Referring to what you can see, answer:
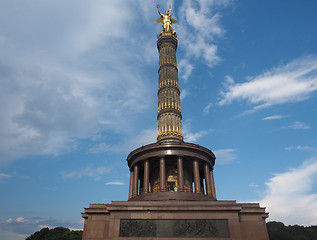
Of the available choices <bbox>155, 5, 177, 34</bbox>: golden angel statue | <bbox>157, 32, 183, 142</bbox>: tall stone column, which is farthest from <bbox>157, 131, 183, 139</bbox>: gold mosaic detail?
<bbox>155, 5, 177, 34</bbox>: golden angel statue

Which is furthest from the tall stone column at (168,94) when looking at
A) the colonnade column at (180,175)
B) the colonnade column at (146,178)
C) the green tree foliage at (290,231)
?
the green tree foliage at (290,231)

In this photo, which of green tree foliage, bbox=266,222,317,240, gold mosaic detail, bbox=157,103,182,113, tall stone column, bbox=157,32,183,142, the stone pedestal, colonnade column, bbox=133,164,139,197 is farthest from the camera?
green tree foliage, bbox=266,222,317,240

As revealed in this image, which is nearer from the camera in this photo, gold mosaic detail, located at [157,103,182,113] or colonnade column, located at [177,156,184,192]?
colonnade column, located at [177,156,184,192]

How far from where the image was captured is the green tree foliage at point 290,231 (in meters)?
37.3

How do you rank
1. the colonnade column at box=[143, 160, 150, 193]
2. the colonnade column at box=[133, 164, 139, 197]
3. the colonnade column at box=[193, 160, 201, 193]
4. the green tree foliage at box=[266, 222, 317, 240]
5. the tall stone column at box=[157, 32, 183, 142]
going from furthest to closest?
the green tree foliage at box=[266, 222, 317, 240] < the tall stone column at box=[157, 32, 183, 142] < the colonnade column at box=[133, 164, 139, 197] < the colonnade column at box=[143, 160, 150, 193] < the colonnade column at box=[193, 160, 201, 193]

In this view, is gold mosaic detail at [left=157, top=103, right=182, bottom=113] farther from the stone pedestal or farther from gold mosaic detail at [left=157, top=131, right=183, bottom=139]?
the stone pedestal

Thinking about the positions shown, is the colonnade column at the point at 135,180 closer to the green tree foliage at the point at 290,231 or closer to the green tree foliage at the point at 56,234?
the green tree foliage at the point at 290,231

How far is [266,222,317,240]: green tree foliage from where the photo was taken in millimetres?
37281

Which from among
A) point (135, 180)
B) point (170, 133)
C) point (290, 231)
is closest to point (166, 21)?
point (170, 133)

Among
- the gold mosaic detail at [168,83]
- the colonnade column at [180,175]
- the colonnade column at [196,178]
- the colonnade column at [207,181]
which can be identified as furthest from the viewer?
the gold mosaic detail at [168,83]

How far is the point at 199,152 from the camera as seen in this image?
23625 mm

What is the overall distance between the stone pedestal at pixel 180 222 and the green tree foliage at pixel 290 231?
2186 centimetres

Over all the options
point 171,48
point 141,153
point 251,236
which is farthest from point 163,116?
point 251,236

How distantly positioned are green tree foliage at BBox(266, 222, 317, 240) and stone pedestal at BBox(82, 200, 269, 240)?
2186cm
